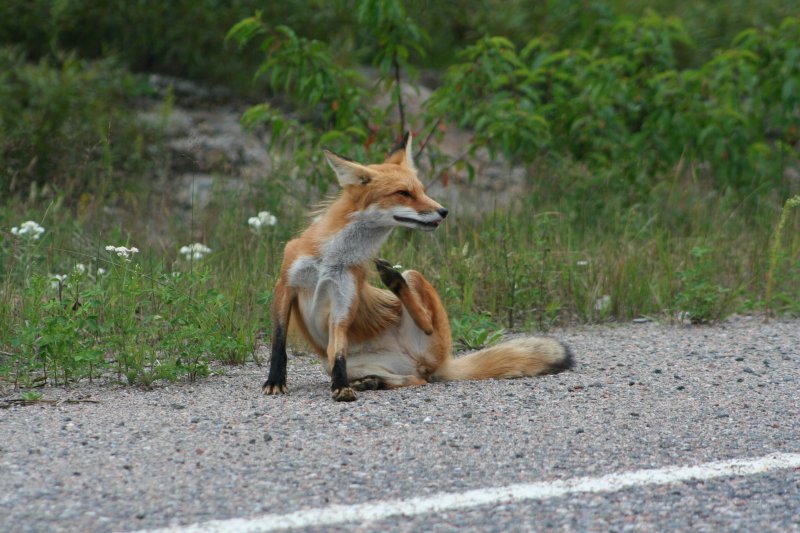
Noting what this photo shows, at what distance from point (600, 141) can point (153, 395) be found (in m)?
6.39

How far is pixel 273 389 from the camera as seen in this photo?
551cm

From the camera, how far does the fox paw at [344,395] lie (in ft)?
17.6

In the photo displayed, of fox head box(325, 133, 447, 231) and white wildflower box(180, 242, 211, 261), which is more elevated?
fox head box(325, 133, 447, 231)

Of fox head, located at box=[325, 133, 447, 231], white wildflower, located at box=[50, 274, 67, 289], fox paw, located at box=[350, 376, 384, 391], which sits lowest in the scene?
fox paw, located at box=[350, 376, 384, 391]

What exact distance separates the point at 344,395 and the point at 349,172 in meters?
1.24

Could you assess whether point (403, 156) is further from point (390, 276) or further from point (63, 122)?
point (63, 122)

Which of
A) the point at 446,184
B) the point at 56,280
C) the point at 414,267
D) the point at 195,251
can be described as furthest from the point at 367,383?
the point at 446,184

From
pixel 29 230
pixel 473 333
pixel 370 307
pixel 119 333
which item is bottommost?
pixel 473 333

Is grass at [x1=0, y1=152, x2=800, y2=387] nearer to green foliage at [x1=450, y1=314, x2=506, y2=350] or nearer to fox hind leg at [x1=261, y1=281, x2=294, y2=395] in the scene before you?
green foliage at [x1=450, y1=314, x2=506, y2=350]

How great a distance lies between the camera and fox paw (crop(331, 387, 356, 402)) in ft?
17.6

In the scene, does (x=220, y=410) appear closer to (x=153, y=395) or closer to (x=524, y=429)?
(x=153, y=395)

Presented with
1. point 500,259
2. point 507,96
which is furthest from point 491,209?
point 500,259

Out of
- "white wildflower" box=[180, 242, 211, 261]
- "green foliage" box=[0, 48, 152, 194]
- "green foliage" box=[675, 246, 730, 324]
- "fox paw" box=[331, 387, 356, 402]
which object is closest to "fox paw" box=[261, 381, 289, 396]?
"fox paw" box=[331, 387, 356, 402]

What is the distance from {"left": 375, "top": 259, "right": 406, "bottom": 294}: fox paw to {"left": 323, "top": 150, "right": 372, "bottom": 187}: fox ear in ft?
1.54
